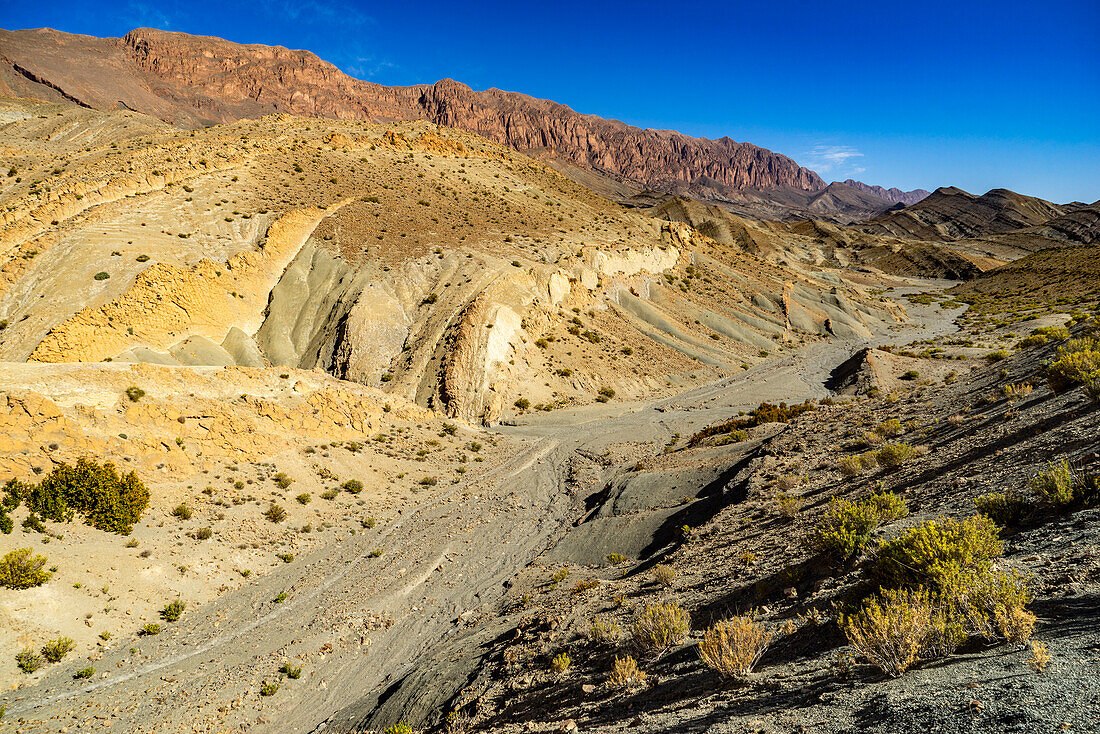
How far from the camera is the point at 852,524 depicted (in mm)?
9414

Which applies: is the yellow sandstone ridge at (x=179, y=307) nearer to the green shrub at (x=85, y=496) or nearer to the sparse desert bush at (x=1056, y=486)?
the green shrub at (x=85, y=496)

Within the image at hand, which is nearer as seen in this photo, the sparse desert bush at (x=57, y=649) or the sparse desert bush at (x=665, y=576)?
the sparse desert bush at (x=665, y=576)

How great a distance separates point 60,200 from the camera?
34594 mm

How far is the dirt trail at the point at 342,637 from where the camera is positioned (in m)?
11.6

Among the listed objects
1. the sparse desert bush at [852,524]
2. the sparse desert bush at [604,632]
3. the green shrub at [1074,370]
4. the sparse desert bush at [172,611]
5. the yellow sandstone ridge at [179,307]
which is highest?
the yellow sandstone ridge at [179,307]

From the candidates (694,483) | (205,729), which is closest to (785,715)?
(205,729)

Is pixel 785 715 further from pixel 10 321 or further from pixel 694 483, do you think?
pixel 10 321

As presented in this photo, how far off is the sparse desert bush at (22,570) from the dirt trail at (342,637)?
2.72m

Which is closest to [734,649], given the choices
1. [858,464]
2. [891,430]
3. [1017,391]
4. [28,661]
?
[858,464]

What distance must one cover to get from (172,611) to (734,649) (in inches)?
649

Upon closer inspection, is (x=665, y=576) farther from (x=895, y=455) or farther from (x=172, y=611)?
(x=172, y=611)

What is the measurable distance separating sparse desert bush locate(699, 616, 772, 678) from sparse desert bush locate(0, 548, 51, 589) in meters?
17.9

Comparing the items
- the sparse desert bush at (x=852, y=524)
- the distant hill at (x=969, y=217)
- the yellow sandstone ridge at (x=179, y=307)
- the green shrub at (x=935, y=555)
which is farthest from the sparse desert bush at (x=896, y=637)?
the distant hill at (x=969, y=217)

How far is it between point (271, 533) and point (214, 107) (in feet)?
663
